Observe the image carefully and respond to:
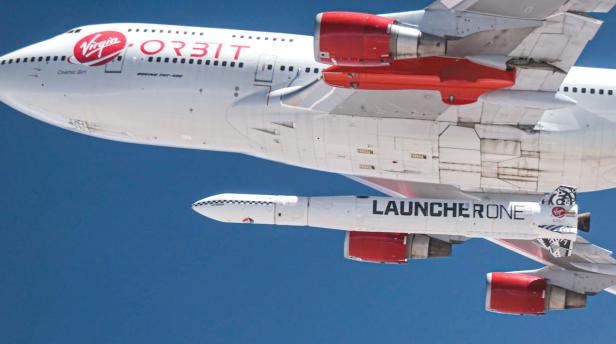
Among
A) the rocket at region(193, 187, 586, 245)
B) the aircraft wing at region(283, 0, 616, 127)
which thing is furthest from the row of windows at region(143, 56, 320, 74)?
the rocket at region(193, 187, 586, 245)

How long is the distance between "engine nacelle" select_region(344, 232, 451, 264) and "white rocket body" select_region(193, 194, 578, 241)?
169cm

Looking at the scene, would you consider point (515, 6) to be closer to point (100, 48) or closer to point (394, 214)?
point (394, 214)

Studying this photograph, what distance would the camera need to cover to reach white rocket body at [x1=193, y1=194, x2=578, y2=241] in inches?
1305

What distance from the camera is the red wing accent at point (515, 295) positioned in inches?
1442

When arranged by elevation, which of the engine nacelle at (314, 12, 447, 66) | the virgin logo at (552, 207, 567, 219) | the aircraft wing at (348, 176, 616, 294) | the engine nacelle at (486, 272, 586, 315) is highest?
the engine nacelle at (314, 12, 447, 66)

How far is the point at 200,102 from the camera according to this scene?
33.2 metres

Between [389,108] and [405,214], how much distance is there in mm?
3908

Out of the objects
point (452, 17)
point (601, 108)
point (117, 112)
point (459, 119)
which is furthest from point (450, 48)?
point (117, 112)

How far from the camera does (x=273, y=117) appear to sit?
32719 millimetres

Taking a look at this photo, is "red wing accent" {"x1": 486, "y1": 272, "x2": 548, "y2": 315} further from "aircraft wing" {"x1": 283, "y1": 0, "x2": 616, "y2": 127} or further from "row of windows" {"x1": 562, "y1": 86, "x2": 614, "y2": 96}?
"row of windows" {"x1": 562, "y1": 86, "x2": 614, "y2": 96}

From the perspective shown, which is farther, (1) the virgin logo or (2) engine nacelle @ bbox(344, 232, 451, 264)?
(2) engine nacelle @ bbox(344, 232, 451, 264)

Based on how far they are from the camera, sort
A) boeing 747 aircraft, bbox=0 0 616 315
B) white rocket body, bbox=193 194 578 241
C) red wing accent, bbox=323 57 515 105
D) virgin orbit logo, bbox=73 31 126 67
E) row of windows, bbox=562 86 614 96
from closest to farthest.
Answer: boeing 747 aircraft, bbox=0 0 616 315 < red wing accent, bbox=323 57 515 105 < row of windows, bbox=562 86 614 96 < white rocket body, bbox=193 194 578 241 < virgin orbit logo, bbox=73 31 126 67

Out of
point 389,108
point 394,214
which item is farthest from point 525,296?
point 389,108

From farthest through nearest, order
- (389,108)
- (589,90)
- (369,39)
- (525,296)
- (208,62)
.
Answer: (525,296) → (208,62) → (589,90) → (389,108) → (369,39)
